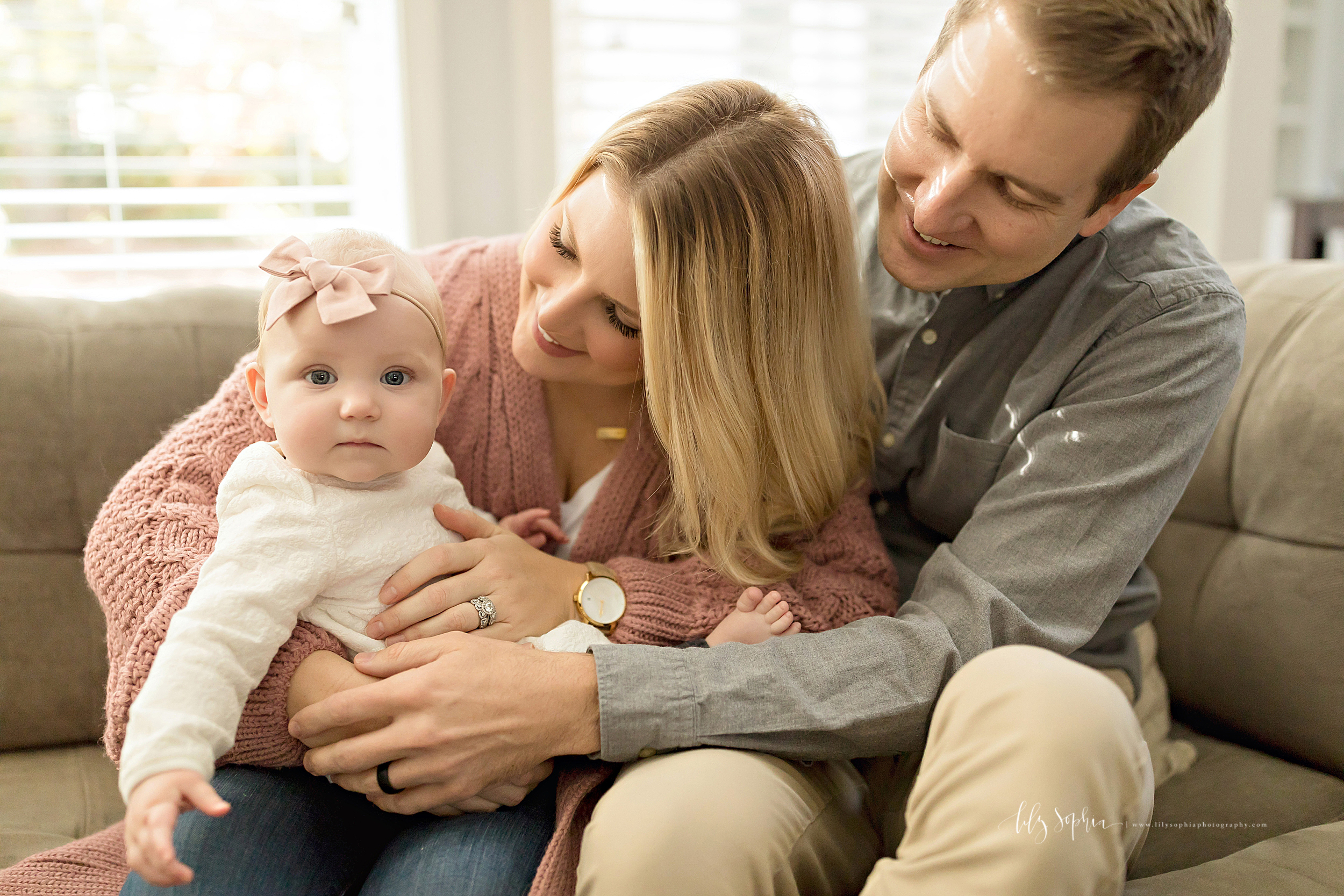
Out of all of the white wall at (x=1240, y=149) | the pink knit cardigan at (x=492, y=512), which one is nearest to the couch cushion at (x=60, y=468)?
the pink knit cardigan at (x=492, y=512)

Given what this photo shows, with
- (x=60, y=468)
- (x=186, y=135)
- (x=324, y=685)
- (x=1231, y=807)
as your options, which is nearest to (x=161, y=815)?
(x=324, y=685)

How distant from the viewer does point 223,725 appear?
2.73 ft

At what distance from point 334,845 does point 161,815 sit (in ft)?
1.02

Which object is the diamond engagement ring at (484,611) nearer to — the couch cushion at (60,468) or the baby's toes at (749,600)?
Result: the baby's toes at (749,600)

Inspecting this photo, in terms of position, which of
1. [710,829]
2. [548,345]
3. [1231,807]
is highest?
[548,345]

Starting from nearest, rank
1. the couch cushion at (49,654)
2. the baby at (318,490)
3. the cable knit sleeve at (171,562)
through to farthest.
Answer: the baby at (318,490) < the cable knit sleeve at (171,562) < the couch cushion at (49,654)

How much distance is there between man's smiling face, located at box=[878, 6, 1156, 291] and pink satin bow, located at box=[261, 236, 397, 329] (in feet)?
2.03

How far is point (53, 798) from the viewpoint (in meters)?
1.24

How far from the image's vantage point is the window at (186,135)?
6.27 ft

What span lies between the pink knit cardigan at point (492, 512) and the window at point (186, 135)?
32.5 inches

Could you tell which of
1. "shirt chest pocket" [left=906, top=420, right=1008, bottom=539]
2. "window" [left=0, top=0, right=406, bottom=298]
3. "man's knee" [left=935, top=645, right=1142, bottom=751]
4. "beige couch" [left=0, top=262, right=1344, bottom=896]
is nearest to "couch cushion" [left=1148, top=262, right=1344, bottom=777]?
"beige couch" [left=0, top=262, right=1344, bottom=896]

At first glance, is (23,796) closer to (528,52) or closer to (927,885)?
(927,885)

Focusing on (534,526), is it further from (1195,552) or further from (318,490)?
(1195,552)

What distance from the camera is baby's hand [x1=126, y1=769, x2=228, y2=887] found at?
2.39 feet
